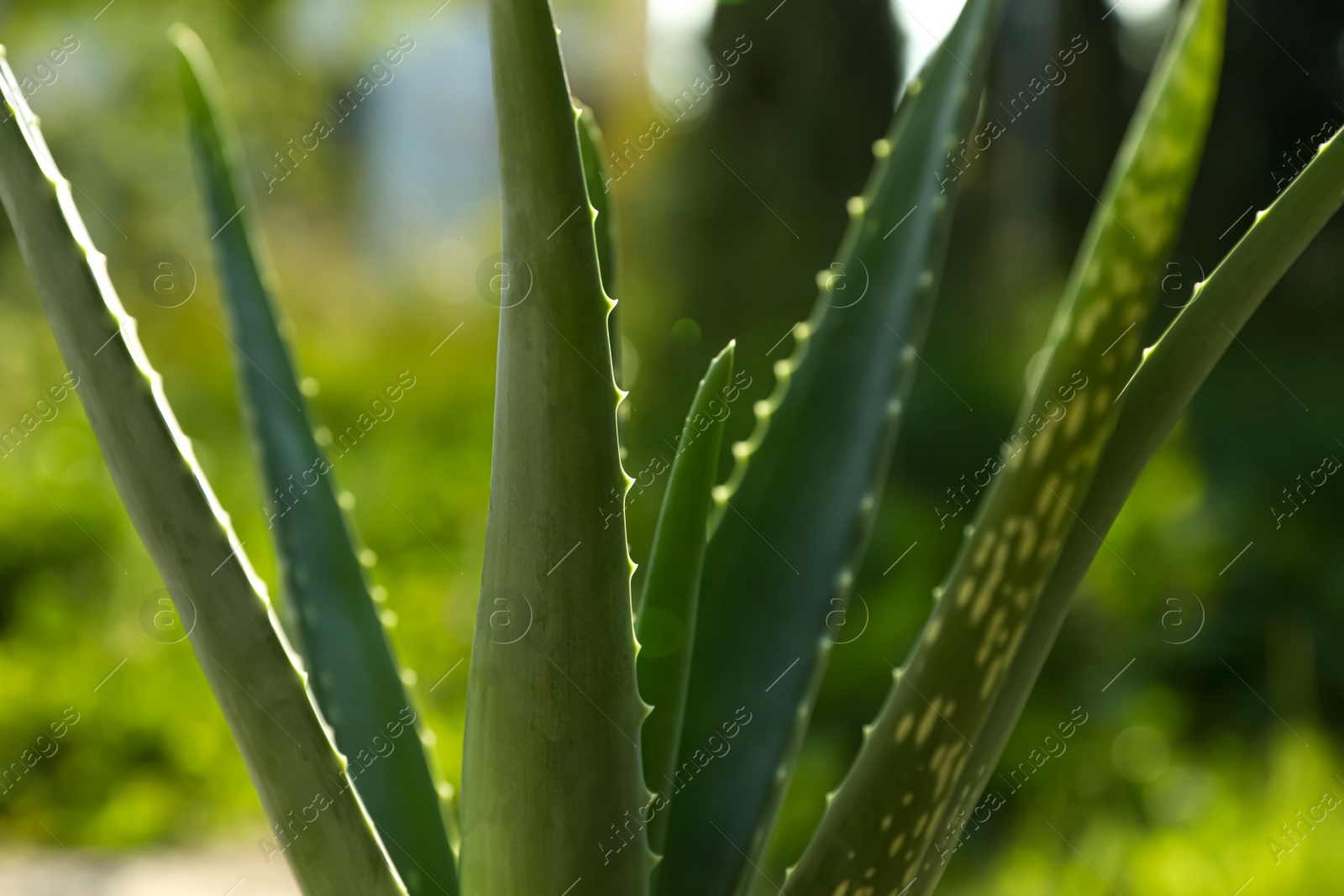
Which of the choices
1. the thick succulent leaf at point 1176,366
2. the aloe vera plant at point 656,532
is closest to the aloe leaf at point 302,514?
the aloe vera plant at point 656,532

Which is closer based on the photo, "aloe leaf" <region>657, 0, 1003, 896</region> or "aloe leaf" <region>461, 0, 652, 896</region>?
"aloe leaf" <region>461, 0, 652, 896</region>

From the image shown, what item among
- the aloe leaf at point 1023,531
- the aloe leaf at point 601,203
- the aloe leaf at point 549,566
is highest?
the aloe leaf at point 601,203

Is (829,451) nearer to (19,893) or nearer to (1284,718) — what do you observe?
(19,893)

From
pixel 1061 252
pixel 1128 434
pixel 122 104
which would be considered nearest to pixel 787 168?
pixel 1061 252

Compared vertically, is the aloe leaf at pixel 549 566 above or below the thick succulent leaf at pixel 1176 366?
above

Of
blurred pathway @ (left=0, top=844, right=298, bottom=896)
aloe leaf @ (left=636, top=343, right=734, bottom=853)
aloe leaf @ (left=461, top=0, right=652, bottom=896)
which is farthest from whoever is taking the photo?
blurred pathway @ (left=0, top=844, right=298, bottom=896)

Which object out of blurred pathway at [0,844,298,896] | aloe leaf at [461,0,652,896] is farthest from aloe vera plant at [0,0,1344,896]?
blurred pathway at [0,844,298,896]

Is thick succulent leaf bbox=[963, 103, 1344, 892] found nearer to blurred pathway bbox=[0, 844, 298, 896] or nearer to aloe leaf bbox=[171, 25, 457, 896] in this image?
aloe leaf bbox=[171, 25, 457, 896]

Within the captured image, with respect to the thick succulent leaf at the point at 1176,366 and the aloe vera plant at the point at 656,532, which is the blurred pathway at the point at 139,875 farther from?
the thick succulent leaf at the point at 1176,366

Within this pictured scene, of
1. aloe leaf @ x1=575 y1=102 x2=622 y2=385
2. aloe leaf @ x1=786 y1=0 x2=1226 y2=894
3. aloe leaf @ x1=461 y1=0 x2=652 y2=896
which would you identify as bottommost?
aloe leaf @ x1=786 y1=0 x2=1226 y2=894
